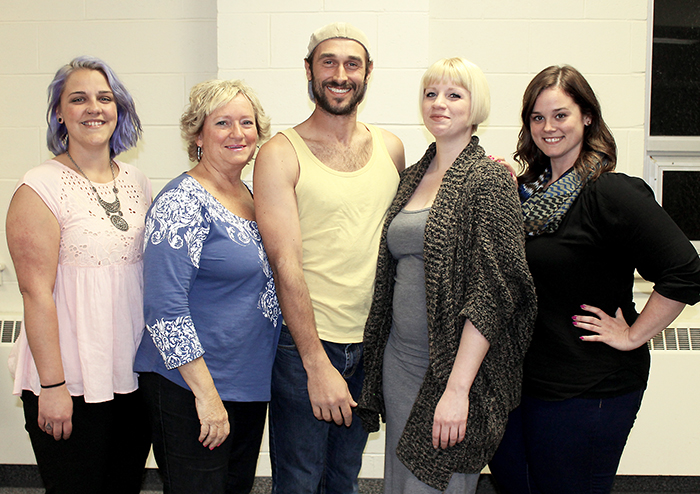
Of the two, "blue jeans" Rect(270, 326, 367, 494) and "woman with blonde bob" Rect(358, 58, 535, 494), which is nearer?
"woman with blonde bob" Rect(358, 58, 535, 494)

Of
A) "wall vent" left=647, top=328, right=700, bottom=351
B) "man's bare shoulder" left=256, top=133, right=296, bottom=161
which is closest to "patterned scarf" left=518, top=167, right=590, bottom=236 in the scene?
"man's bare shoulder" left=256, top=133, right=296, bottom=161

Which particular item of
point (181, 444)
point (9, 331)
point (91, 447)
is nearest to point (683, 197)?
point (181, 444)

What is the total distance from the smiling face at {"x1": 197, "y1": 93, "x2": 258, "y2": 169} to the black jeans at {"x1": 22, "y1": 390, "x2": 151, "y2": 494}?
0.74 metres

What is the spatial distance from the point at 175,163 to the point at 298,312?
1.52 metres

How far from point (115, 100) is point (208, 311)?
751 mm

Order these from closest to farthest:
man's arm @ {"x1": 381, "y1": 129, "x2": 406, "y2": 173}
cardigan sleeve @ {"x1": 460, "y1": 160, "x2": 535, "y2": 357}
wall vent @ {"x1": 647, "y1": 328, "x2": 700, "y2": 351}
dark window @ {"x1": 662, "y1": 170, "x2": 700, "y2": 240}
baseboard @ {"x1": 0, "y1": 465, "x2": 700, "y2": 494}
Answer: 1. cardigan sleeve @ {"x1": 460, "y1": 160, "x2": 535, "y2": 357}
2. man's arm @ {"x1": 381, "y1": 129, "x2": 406, "y2": 173}
3. wall vent @ {"x1": 647, "y1": 328, "x2": 700, "y2": 351}
4. baseboard @ {"x1": 0, "y1": 465, "x2": 700, "y2": 494}
5. dark window @ {"x1": 662, "y1": 170, "x2": 700, "y2": 240}

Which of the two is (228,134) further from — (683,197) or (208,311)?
(683,197)

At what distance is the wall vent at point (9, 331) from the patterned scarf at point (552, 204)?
7.89ft

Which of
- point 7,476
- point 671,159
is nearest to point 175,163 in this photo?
point 7,476

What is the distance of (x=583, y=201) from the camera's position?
1.39m

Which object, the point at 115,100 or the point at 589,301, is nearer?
the point at 589,301

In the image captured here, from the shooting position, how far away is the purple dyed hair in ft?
5.04

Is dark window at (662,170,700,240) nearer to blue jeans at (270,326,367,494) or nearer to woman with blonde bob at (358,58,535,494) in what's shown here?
woman with blonde bob at (358,58,535,494)

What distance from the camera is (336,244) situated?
4.99 ft
